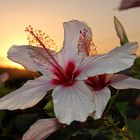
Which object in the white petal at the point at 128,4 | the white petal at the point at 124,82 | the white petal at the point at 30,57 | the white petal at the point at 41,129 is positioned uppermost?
the white petal at the point at 128,4

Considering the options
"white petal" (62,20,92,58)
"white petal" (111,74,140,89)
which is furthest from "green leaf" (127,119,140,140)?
"white petal" (62,20,92,58)

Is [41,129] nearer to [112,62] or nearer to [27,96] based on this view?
[27,96]

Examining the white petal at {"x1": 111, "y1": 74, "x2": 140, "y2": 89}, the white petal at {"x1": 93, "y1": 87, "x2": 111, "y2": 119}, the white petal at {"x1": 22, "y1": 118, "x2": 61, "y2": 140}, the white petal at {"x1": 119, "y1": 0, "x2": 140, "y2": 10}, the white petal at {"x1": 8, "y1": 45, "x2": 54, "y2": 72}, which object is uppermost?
the white petal at {"x1": 119, "y1": 0, "x2": 140, "y2": 10}

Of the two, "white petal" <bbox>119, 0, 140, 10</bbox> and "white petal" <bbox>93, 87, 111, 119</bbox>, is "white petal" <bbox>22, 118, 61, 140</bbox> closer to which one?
"white petal" <bbox>93, 87, 111, 119</bbox>

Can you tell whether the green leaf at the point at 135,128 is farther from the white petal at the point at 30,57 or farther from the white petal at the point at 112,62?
the white petal at the point at 30,57

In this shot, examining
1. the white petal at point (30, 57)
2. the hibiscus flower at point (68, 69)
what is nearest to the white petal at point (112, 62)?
the hibiscus flower at point (68, 69)

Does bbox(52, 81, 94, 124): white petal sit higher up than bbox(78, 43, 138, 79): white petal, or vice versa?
bbox(78, 43, 138, 79): white petal
